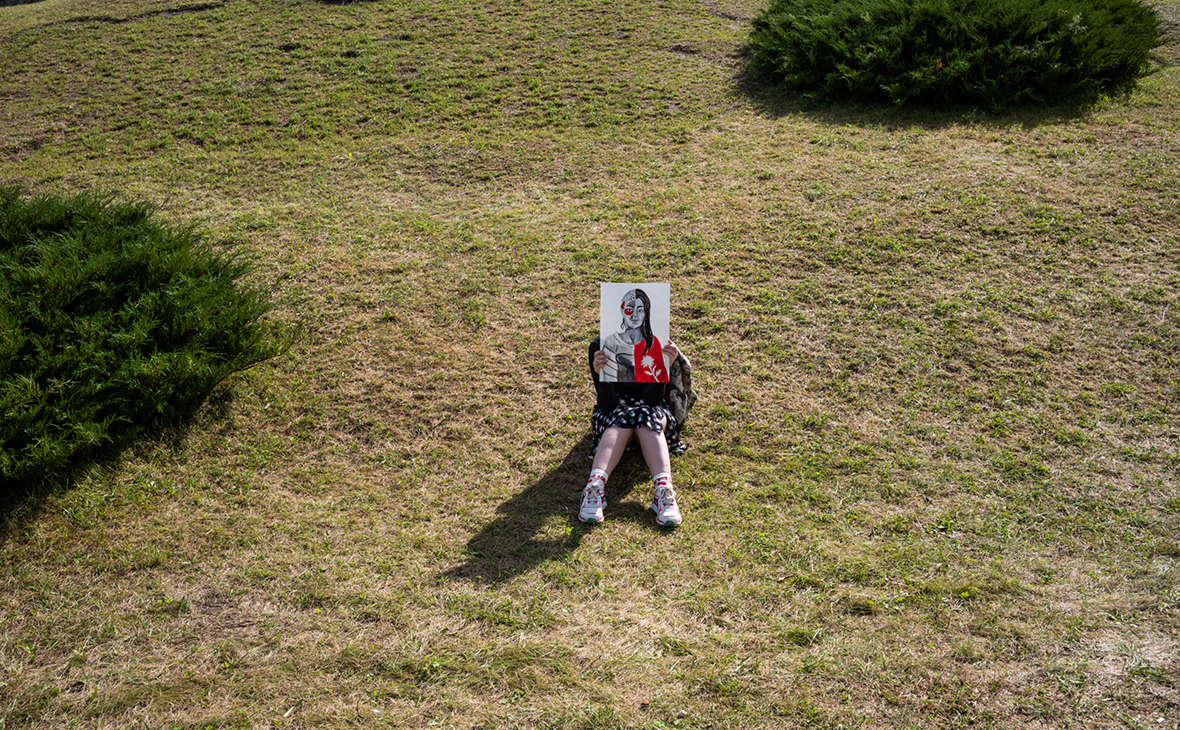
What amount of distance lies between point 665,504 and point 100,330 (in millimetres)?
4006

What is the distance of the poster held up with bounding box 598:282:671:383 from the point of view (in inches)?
197

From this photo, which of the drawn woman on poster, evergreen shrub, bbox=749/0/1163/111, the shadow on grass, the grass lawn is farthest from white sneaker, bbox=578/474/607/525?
evergreen shrub, bbox=749/0/1163/111

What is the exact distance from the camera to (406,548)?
4.77m

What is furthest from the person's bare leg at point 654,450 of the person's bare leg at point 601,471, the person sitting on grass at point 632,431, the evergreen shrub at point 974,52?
the evergreen shrub at point 974,52

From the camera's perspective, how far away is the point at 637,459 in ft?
18.1

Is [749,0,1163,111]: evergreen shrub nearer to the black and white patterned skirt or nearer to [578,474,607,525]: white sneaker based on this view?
the black and white patterned skirt

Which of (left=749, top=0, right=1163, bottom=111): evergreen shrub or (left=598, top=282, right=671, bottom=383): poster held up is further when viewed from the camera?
(left=749, top=0, right=1163, bottom=111): evergreen shrub

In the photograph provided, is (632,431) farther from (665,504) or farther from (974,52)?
(974,52)

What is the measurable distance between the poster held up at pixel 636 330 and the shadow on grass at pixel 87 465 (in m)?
3.03

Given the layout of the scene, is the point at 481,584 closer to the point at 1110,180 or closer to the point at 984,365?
the point at 984,365

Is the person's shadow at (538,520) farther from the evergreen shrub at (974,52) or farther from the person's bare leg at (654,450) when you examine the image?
the evergreen shrub at (974,52)

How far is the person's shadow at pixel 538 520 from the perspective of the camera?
461cm

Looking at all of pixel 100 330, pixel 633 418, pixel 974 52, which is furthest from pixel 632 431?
pixel 974 52

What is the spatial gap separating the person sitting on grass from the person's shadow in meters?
0.11
